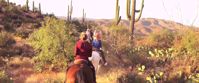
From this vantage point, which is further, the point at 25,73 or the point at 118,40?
the point at 118,40

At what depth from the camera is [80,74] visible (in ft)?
30.6

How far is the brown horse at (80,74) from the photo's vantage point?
30.5 ft

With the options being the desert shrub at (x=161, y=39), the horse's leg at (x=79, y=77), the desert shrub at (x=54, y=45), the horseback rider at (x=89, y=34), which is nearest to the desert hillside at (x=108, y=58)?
the desert shrub at (x=54, y=45)

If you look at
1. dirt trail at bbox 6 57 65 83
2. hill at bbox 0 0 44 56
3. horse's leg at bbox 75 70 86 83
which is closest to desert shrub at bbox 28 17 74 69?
dirt trail at bbox 6 57 65 83

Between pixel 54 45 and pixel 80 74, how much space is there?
416 inches

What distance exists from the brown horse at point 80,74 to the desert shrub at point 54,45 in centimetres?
943

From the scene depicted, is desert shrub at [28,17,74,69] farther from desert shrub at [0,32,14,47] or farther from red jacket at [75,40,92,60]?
red jacket at [75,40,92,60]

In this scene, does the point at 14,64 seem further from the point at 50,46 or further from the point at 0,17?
the point at 0,17

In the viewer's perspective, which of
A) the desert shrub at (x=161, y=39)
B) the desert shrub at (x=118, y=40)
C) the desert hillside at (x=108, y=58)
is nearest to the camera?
Result: the desert hillside at (x=108, y=58)

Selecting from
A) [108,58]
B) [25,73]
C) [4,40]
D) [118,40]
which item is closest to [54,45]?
[25,73]

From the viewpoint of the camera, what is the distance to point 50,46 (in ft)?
65.3

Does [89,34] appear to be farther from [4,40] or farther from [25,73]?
[4,40]

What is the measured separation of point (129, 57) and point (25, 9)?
28.7 m

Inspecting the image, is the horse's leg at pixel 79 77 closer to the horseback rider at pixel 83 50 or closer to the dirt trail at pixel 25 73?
the horseback rider at pixel 83 50
